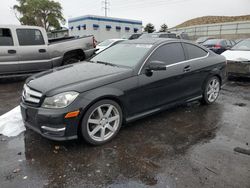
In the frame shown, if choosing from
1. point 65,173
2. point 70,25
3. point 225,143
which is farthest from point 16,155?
point 70,25

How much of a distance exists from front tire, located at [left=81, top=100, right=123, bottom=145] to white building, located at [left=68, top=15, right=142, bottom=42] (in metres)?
28.9

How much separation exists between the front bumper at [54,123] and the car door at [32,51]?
4758 mm

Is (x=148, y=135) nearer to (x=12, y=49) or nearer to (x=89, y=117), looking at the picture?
(x=89, y=117)

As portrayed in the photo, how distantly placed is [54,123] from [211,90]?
3835 millimetres

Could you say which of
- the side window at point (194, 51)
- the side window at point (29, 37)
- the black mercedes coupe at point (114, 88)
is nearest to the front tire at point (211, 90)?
A: the black mercedes coupe at point (114, 88)

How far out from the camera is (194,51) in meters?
5.00

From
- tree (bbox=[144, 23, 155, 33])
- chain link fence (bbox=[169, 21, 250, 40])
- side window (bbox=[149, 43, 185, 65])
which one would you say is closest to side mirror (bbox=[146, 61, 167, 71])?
side window (bbox=[149, 43, 185, 65])

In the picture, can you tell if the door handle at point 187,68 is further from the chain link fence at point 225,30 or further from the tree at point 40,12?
the tree at point 40,12

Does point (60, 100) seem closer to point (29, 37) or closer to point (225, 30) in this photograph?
point (29, 37)

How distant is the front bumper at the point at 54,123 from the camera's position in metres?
3.04

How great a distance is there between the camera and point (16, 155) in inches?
127

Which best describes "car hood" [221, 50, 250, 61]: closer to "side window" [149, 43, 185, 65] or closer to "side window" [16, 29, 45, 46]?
"side window" [149, 43, 185, 65]

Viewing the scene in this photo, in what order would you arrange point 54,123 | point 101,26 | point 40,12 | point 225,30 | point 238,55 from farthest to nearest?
1. point 40,12
2. point 225,30
3. point 101,26
4. point 238,55
5. point 54,123

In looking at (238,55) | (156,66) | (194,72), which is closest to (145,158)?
(156,66)
